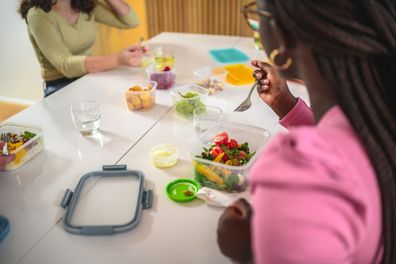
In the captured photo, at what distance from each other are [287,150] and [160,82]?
1074 mm

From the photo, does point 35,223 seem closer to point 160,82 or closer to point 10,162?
point 10,162

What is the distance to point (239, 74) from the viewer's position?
1584mm

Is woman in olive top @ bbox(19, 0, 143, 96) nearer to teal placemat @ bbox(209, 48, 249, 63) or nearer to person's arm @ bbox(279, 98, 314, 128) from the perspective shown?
teal placemat @ bbox(209, 48, 249, 63)

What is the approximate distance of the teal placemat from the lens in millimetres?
1760

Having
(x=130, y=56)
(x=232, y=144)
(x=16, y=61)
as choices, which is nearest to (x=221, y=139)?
(x=232, y=144)

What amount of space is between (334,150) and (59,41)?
1540 millimetres

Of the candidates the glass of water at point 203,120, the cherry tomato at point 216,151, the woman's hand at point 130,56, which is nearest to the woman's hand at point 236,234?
the cherry tomato at point 216,151

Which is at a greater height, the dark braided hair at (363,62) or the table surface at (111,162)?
the dark braided hair at (363,62)

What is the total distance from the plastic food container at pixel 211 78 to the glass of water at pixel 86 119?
1.53ft

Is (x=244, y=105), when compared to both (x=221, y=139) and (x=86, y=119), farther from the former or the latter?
(x=86, y=119)

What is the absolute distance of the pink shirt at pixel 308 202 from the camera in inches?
17.7

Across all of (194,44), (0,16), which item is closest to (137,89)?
(194,44)

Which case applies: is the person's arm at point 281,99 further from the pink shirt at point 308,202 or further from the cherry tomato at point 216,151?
the pink shirt at point 308,202

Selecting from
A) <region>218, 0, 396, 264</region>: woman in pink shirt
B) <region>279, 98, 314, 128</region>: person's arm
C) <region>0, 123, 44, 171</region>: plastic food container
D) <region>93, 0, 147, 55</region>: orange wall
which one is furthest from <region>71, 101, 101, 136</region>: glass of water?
<region>93, 0, 147, 55</region>: orange wall
